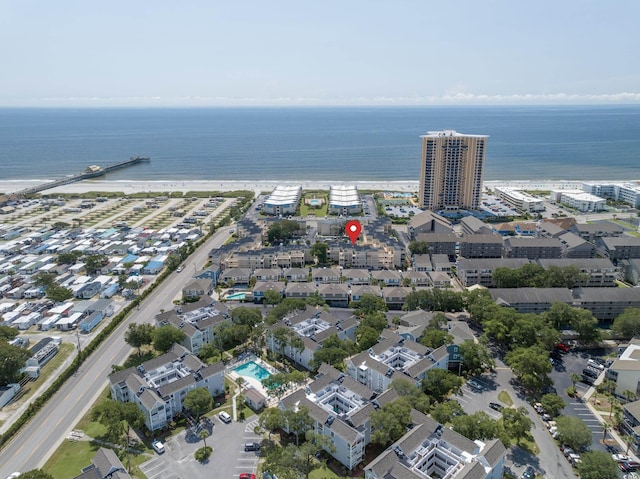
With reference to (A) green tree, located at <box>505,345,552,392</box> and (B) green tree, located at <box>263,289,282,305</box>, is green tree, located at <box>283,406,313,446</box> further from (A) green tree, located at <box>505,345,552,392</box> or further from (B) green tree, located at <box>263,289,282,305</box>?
(B) green tree, located at <box>263,289,282,305</box>

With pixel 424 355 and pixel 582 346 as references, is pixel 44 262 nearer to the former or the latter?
pixel 424 355

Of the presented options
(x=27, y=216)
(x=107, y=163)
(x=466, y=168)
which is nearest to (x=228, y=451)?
(x=466, y=168)

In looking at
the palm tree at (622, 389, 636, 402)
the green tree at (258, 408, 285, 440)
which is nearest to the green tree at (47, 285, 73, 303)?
the green tree at (258, 408, 285, 440)

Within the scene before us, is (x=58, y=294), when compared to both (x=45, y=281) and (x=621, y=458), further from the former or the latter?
(x=621, y=458)

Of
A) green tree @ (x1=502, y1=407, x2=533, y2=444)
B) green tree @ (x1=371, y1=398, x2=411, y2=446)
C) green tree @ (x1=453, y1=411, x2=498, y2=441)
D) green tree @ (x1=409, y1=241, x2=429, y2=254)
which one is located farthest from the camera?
green tree @ (x1=409, y1=241, x2=429, y2=254)

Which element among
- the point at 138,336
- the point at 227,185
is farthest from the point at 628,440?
the point at 227,185

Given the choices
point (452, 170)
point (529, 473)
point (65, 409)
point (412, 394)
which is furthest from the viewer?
point (452, 170)

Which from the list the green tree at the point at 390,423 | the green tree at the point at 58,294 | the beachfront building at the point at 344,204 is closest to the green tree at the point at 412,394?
the green tree at the point at 390,423
